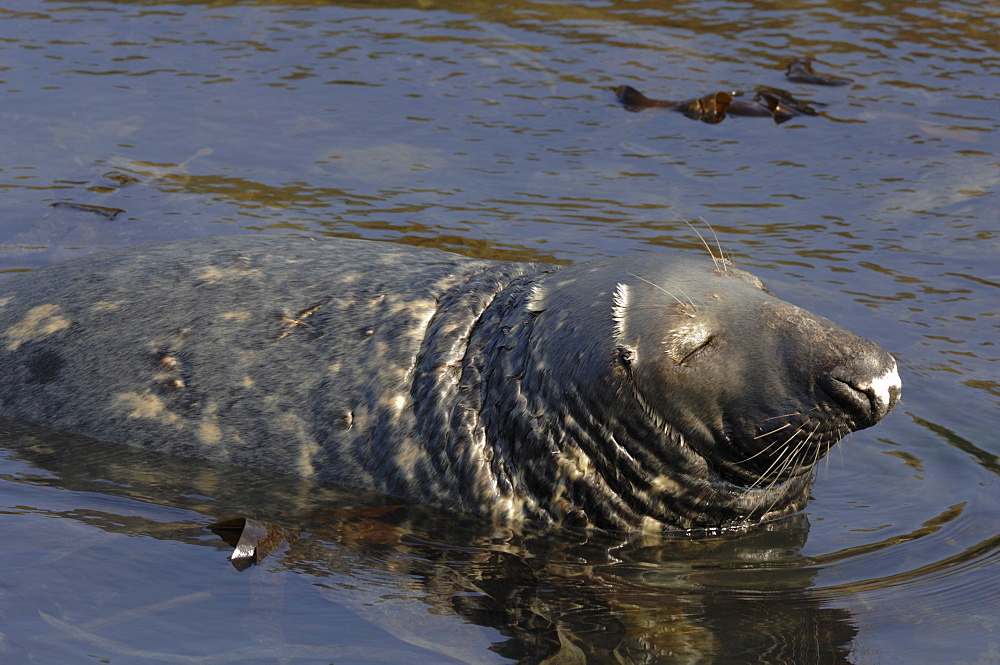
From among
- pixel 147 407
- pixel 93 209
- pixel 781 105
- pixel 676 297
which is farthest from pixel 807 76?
pixel 147 407

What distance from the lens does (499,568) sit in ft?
15.4

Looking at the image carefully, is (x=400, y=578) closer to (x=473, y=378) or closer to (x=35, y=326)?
(x=473, y=378)

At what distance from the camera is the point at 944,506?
203 inches

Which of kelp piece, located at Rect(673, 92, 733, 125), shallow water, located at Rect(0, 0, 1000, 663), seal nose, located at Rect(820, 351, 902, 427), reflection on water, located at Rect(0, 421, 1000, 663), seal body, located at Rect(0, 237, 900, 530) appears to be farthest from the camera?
kelp piece, located at Rect(673, 92, 733, 125)

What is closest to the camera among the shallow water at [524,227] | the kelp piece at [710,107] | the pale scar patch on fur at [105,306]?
the shallow water at [524,227]

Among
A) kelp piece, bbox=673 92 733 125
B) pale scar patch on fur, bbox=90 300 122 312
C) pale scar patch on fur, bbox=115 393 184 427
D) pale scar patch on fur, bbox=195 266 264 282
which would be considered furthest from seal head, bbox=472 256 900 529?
kelp piece, bbox=673 92 733 125

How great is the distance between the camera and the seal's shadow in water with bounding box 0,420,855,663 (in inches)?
165

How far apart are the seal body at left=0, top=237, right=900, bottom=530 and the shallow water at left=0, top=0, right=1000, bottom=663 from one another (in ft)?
0.47

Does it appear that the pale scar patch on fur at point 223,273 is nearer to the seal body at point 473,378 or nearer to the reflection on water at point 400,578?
the seal body at point 473,378

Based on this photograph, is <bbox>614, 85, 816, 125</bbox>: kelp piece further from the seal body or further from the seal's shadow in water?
the seal's shadow in water

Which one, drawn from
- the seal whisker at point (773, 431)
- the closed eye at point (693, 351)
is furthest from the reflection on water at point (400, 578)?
the closed eye at point (693, 351)

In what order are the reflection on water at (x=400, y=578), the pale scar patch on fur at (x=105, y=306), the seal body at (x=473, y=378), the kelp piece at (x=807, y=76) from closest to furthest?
the reflection on water at (x=400, y=578)
the seal body at (x=473, y=378)
the pale scar patch on fur at (x=105, y=306)
the kelp piece at (x=807, y=76)

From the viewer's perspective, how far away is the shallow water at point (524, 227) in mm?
4270

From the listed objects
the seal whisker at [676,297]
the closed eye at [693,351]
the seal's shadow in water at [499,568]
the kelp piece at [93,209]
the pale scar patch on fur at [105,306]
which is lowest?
the seal's shadow in water at [499,568]
